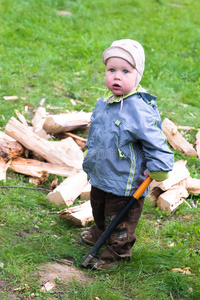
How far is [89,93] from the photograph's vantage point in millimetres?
7438

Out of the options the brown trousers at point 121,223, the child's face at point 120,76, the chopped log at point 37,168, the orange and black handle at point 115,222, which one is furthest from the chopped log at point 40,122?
the child's face at point 120,76

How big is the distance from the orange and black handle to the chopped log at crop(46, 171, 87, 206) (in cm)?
102

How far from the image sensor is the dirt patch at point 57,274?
11.3ft

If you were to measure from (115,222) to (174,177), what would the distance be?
1.79 meters

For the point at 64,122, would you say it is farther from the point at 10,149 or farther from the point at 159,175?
the point at 159,175

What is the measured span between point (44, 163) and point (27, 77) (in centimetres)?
282

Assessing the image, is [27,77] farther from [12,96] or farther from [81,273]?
[81,273]

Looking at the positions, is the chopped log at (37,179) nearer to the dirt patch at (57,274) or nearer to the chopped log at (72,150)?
the chopped log at (72,150)

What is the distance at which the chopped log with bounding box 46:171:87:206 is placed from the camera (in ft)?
15.3

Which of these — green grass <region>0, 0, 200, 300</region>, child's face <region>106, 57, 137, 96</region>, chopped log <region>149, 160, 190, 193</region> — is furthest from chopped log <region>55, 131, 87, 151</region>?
child's face <region>106, 57, 137, 96</region>

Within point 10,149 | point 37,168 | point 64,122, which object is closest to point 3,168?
point 10,149

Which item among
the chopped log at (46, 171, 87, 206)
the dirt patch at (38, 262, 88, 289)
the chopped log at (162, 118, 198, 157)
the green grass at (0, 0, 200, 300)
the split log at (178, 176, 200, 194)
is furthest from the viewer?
the chopped log at (162, 118, 198, 157)

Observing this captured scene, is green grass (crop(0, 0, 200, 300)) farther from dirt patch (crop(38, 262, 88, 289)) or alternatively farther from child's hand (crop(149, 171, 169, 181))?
child's hand (crop(149, 171, 169, 181))

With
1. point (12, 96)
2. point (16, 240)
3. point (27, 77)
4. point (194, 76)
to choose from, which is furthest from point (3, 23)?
point (16, 240)
